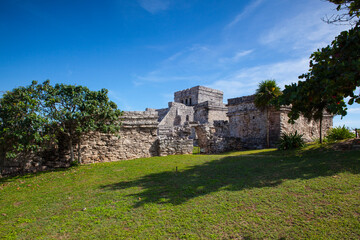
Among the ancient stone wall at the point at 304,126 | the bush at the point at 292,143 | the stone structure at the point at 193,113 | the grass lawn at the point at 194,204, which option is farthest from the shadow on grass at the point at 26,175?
the stone structure at the point at 193,113

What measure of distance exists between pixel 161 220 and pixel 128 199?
142 cm

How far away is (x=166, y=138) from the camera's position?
1253 centimetres

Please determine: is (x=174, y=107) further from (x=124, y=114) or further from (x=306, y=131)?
(x=124, y=114)

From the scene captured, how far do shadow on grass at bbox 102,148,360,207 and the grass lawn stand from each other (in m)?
0.03

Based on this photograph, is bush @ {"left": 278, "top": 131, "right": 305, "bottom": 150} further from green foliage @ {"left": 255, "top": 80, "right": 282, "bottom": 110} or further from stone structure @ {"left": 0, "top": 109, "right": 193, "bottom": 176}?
stone structure @ {"left": 0, "top": 109, "right": 193, "bottom": 176}

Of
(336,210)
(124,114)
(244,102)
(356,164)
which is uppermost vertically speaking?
(244,102)

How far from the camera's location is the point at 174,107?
29469 millimetres

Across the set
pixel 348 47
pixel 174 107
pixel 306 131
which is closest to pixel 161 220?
pixel 348 47

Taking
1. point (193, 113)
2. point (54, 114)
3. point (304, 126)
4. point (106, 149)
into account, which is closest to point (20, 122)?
point (54, 114)

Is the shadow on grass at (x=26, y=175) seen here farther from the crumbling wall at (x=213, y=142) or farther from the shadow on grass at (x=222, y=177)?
the crumbling wall at (x=213, y=142)

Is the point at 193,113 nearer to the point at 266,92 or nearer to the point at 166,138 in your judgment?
the point at 266,92

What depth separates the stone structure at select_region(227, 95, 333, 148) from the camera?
1631cm

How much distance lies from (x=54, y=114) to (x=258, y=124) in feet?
46.0

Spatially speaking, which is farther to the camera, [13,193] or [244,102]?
[244,102]
